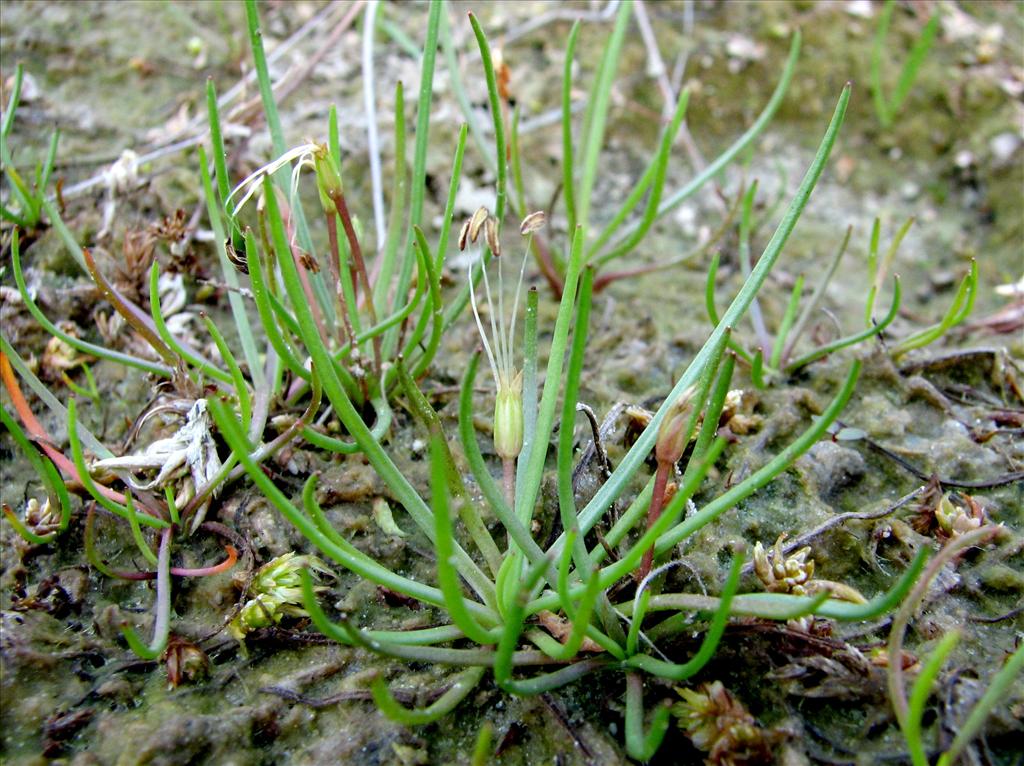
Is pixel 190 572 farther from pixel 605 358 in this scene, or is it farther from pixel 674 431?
pixel 605 358

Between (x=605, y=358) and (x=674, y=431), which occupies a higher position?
(x=674, y=431)

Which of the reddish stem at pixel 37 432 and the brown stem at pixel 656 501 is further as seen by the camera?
the reddish stem at pixel 37 432

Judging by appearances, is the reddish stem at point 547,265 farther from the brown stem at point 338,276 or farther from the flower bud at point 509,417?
the flower bud at point 509,417

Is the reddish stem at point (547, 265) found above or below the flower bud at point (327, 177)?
below

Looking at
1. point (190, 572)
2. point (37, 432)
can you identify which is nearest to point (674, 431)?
point (190, 572)

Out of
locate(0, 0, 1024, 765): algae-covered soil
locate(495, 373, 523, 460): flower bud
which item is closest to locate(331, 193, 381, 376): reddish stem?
locate(0, 0, 1024, 765): algae-covered soil

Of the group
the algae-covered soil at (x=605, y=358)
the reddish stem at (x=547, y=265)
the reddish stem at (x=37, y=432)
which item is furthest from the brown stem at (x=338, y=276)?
the reddish stem at (x=547, y=265)
